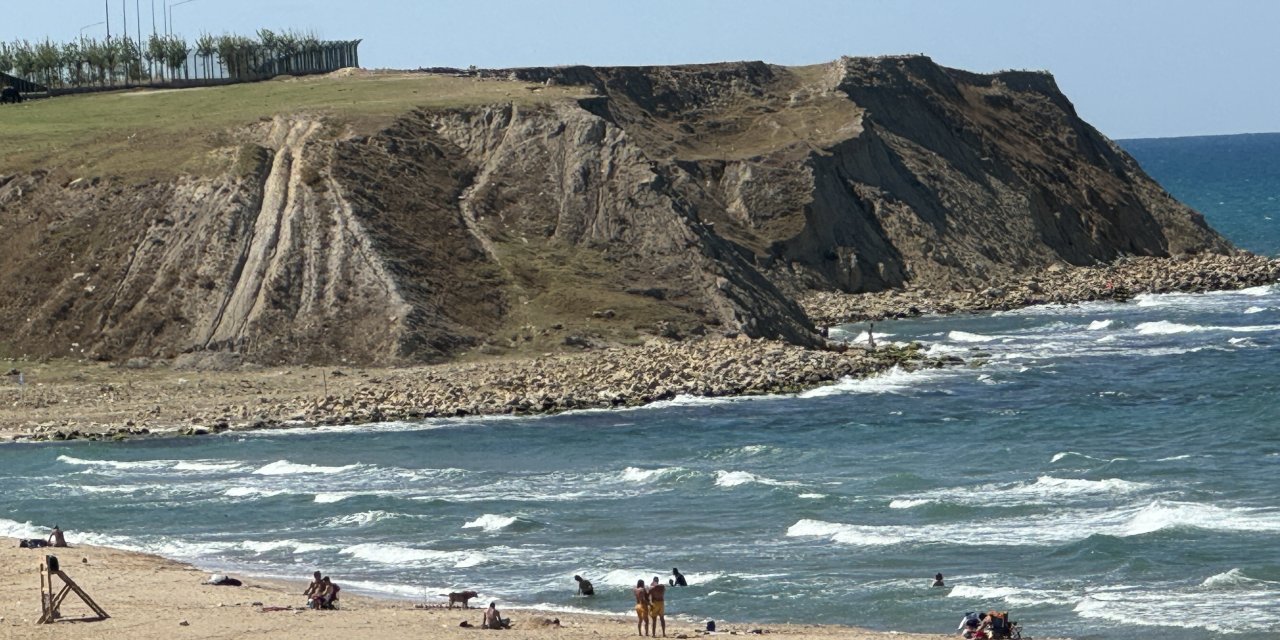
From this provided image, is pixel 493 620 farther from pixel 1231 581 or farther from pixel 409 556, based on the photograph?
pixel 1231 581

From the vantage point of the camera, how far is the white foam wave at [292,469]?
50.9 metres

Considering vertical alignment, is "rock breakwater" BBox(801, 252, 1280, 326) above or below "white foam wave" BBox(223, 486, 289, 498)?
above

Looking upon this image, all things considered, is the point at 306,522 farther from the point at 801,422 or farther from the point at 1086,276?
the point at 1086,276

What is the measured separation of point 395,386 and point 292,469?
11167mm

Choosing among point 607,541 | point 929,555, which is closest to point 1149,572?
point 929,555

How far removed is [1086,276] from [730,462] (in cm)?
4873

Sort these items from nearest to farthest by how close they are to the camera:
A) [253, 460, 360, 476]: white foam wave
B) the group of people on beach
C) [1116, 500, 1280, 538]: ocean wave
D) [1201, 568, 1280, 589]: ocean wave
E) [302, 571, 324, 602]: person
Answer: the group of people on beach → [302, 571, 324, 602]: person → [1201, 568, 1280, 589]: ocean wave → [1116, 500, 1280, 538]: ocean wave → [253, 460, 360, 476]: white foam wave

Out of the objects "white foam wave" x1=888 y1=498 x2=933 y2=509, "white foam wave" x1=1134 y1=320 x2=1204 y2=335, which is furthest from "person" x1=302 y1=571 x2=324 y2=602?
"white foam wave" x1=1134 y1=320 x2=1204 y2=335

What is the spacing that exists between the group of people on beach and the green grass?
42.8 metres

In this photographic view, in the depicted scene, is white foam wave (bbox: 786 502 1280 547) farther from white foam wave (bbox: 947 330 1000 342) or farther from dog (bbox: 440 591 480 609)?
white foam wave (bbox: 947 330 1000 342)

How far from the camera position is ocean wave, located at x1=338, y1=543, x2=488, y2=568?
40.7m

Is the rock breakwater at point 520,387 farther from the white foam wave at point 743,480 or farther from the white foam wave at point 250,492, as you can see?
the white foam wave at point 743,480

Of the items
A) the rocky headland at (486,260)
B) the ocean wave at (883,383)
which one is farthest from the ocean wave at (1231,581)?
the rocky headland at (486,260)

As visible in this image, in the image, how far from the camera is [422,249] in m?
72.6
